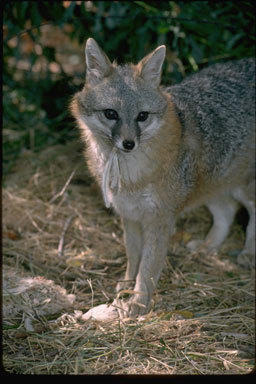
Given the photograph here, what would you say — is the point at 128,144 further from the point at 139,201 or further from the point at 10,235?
the point at 10,235

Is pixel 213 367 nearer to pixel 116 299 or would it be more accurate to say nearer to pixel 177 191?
pixel 116 299

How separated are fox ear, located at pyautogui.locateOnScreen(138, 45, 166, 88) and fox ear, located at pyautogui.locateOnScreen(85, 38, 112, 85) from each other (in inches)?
10.0

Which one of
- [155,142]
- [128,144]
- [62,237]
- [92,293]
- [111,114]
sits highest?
[111,114]

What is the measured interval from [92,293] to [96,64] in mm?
1699

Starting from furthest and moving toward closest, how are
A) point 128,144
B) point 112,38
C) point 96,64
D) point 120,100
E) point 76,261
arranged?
point 112,38 → point 76,261 → point 96,64 → point 120,100 → point 128,144

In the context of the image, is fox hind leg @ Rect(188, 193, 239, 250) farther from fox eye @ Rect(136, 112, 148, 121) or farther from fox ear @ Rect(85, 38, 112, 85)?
fox ear @ Rect(85, 38, 112, 85)

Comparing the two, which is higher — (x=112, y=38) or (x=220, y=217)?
(x=112, y=38)

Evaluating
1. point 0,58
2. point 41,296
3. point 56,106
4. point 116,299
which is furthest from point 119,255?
point 56,106

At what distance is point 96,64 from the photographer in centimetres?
344

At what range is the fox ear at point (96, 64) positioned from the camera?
11.1 ft

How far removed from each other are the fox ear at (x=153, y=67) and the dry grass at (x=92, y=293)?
1588 mm

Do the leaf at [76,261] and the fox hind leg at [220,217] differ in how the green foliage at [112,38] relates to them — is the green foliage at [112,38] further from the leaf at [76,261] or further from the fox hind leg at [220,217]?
the leaf at [76,261]

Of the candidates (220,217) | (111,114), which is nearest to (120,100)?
(111,114)

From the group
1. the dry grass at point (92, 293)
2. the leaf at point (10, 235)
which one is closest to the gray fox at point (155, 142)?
the dry grass at point (92, 293)
